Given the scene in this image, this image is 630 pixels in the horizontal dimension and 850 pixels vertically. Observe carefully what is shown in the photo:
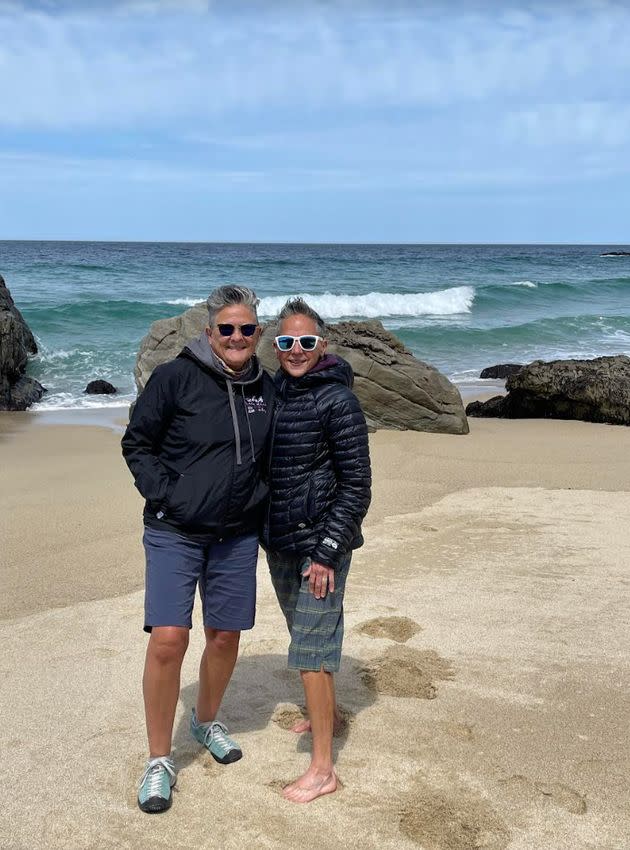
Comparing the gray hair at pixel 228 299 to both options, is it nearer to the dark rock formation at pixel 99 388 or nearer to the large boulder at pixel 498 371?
the dark rock formation at pixel 99 388

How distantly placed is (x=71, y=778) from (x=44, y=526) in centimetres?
368

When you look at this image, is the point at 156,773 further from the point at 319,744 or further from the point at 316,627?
the point at 316,627

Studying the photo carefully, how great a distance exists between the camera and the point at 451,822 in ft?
10.8

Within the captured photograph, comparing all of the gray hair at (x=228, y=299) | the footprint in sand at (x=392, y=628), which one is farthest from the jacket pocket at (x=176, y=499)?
the footprint in sand at (x=392, y=628)

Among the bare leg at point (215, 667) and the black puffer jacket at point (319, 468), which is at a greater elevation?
the black puffer jacket at point (319, 468)

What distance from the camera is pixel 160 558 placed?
3432 mm

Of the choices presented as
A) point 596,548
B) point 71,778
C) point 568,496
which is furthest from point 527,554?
point 71,778

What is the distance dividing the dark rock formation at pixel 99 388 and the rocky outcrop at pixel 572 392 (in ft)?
22.2

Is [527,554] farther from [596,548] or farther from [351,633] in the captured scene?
[351,633]

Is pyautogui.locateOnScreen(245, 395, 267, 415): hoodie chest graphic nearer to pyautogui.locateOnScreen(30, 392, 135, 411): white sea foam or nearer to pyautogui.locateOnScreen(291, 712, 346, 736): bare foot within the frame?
pyautogui.locateOnScreen(291, 712, 346, 736): bare foot

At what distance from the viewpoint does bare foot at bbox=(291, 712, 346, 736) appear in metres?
4.02

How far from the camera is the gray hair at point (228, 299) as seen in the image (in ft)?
11.6

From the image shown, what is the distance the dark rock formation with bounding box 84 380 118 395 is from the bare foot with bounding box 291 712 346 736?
12323 millimetres

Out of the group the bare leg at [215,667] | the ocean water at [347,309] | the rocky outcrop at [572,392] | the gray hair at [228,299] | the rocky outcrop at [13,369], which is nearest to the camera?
the gray hair at [228,299]
